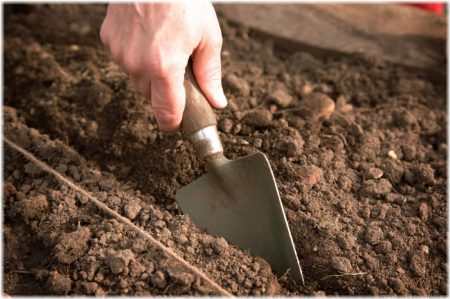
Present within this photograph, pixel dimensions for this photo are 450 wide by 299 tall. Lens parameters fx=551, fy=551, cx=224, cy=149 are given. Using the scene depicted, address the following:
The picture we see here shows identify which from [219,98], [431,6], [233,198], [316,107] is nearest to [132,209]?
[233,198]

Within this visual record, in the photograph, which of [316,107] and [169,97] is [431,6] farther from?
[169,97]

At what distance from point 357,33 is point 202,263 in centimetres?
153

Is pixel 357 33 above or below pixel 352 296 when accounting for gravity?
above

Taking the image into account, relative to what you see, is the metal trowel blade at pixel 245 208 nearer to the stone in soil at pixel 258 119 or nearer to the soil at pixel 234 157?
the soil at pixel 234 157

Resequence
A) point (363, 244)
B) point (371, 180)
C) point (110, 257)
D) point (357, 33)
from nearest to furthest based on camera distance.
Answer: point (110, 257) < point (363, 244) < point (371, 180) < point (357, 33)

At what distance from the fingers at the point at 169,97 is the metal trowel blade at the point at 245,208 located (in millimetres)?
188

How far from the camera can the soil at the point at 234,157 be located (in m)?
1.51

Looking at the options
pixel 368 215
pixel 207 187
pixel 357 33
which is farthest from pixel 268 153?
pixel 357 33

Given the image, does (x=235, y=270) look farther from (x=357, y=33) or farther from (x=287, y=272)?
(x=357, y=33)

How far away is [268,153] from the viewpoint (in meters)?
1.80

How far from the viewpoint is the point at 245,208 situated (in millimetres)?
1612

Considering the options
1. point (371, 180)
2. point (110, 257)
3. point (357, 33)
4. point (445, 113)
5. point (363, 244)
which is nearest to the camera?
point (110, 257)

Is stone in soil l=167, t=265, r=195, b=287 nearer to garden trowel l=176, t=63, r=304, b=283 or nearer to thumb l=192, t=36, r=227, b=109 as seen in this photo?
garden trowel l=176, t=63, r=304, b=283

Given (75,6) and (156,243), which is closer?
(156,243)
